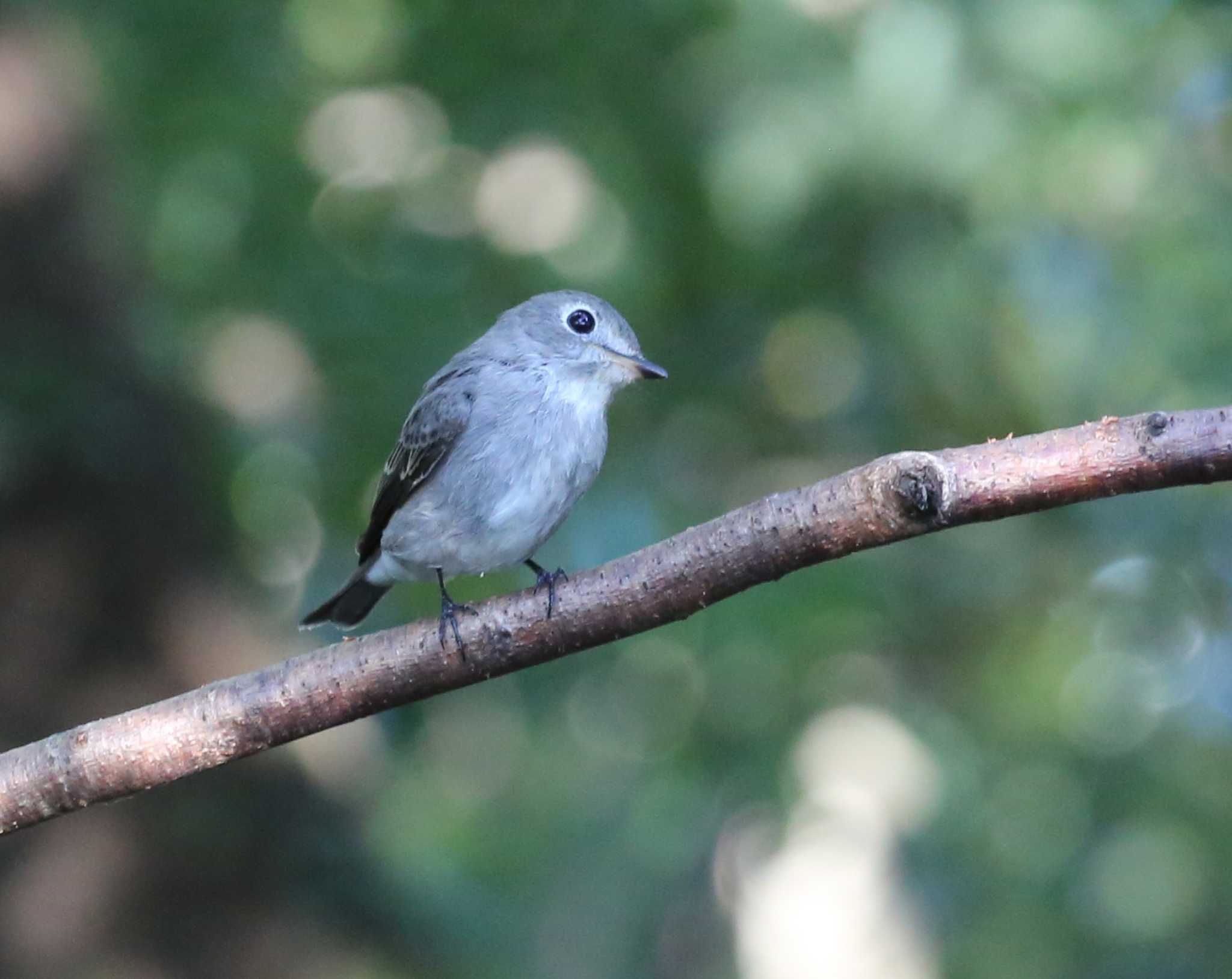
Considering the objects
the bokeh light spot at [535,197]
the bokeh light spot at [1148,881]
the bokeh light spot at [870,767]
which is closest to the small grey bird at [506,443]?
the bokeh light spot at [535,197]

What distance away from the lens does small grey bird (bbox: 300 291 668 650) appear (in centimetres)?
442

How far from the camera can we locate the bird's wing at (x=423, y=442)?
4637mm

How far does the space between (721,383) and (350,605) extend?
2.43 meters

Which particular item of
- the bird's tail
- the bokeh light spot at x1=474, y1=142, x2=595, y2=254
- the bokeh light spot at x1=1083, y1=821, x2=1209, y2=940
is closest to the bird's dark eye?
the bird's tail

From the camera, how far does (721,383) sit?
6961mm

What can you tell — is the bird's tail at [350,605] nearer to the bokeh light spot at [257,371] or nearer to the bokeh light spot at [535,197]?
the bokeh light spot at [257,371]

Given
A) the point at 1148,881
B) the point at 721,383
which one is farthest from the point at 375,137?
the point at 1148,881

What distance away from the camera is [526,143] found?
20.6 ft

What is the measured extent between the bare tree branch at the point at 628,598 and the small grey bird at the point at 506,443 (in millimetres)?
975

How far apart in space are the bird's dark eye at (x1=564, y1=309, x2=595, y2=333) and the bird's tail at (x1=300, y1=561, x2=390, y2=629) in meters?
Result: 1.27

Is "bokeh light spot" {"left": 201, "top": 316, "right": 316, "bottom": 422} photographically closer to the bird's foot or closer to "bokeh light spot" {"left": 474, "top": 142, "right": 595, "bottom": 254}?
"bokeh light spot" {"left": 474, "top": 142, "right": 595, "bottom": 254}

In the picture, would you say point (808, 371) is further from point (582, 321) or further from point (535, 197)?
point (582, 321)

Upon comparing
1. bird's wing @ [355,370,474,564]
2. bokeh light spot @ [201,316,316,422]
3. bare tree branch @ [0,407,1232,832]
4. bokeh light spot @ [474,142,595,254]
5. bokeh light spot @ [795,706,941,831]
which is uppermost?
bokeh light spot @ [474,142,595,254]

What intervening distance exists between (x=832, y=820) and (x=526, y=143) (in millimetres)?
3550
